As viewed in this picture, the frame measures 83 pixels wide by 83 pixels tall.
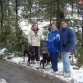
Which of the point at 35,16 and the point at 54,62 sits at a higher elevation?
the point at 35,16

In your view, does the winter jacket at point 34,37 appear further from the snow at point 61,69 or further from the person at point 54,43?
the person at point 54,43

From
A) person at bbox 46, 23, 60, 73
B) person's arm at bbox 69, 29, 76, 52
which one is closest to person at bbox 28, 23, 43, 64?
person at bbox 46, 23, 60, 73

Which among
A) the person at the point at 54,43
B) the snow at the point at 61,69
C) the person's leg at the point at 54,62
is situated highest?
the person at the point at 54,43

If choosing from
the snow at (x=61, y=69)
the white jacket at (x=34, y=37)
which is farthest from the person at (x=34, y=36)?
the snow at (x=61, y=69)

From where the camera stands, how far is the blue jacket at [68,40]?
10583 millimetres

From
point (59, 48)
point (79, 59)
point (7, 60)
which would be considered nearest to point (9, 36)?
point (7, 60)

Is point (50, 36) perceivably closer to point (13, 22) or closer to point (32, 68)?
point (32, 68)

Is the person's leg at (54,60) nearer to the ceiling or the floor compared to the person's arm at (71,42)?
nearer to the floor

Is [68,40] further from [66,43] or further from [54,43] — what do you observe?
[54,43]

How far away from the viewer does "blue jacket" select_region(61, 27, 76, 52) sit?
10.6 metres

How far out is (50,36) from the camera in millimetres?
11477

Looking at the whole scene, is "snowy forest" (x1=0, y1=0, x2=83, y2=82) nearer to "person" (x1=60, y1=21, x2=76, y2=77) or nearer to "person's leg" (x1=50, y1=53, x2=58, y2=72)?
"person's leg" (x1=50, y1=53, x2=58, y2=72)

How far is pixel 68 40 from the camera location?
422 inches

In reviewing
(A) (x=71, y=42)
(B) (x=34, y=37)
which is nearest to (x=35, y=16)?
(B) (x=34, y=37)
